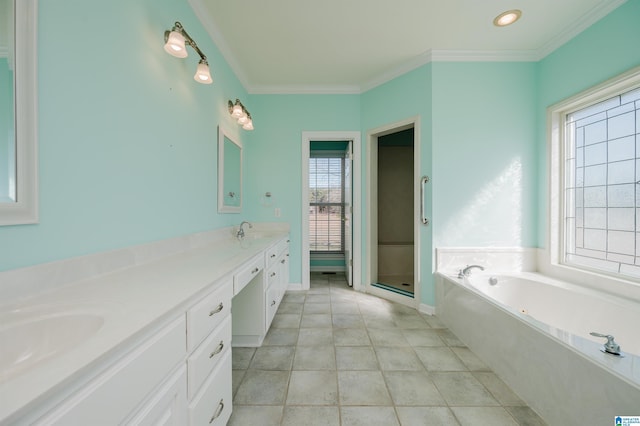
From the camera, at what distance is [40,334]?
61 cm

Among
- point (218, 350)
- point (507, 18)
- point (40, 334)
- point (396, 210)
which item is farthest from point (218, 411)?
point (396, 210)

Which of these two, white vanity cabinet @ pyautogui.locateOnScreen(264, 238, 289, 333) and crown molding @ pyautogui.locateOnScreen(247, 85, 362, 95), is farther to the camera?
crown molding @ pyautogui.locateOnScreen(247, 85, 362, 95)

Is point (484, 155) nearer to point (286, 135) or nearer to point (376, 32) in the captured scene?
point (376, 32)

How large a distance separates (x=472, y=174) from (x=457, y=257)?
84 cm

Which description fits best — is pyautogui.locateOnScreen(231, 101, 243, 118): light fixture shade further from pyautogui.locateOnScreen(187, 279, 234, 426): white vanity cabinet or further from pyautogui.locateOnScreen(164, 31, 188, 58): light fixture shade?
pyautogui.locateOnScreen(187, 279, 234, 426): white vanity cabinet

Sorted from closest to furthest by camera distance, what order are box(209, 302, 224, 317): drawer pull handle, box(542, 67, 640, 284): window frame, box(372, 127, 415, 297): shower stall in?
1. box(209, 302, 224, 317): drawer pull handle
2. box(542, 67, 640, 284): window frame
3. box(372, 127, 415, 297): shower stall

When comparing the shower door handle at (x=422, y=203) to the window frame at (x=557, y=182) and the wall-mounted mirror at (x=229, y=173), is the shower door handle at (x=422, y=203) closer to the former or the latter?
the window frame at (x=557, y=182)

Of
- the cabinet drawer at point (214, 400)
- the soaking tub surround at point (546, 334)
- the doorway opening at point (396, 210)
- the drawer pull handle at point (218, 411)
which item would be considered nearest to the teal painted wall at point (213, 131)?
the soaking tub surround at point (546, 334)

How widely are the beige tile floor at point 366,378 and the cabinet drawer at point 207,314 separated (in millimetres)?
634

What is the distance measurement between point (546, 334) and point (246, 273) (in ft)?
5.30

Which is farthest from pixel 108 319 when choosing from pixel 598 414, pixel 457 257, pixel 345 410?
pixel 457 257

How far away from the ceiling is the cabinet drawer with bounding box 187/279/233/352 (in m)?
2.03

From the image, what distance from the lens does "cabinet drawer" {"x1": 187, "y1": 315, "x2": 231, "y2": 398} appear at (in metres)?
0.83

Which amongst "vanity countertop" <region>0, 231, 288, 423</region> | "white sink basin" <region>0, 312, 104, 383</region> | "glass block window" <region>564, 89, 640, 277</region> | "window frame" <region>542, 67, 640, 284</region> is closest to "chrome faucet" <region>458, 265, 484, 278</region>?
"window frame" <region>542, 67, 640, 284</region>
